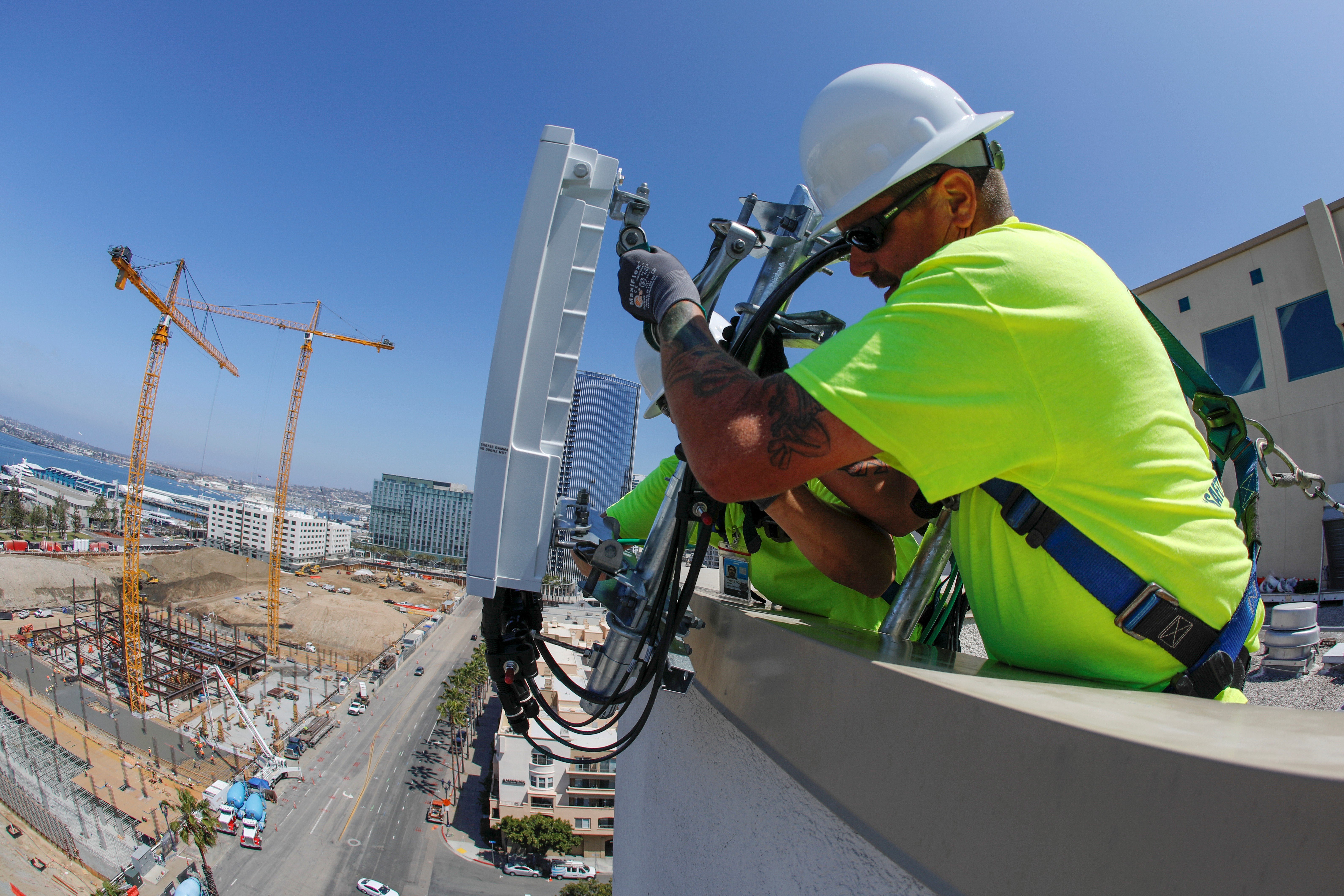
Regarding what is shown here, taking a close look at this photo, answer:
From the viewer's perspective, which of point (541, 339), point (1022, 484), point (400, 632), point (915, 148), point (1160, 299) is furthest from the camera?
point (400, 632)

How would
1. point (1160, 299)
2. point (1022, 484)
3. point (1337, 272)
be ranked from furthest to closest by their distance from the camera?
point (1160, 299) → point (1337, 272) → point (1022, 484)

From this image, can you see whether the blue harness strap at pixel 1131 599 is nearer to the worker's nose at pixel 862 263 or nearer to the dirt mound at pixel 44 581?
the worker's nose at pixel 862 263

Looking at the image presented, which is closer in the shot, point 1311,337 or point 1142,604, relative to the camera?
point 1142,604

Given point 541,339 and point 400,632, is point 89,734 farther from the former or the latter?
point 541,339

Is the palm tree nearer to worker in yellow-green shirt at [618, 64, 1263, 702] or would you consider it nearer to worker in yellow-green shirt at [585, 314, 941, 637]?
worker in yellow-green shirt at [585, 314, 941, 637]

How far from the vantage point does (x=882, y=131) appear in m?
1.82

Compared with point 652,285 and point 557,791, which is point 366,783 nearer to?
point 557,791

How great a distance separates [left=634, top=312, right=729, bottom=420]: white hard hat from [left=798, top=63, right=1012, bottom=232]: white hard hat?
1257 mm

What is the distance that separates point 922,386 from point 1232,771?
0.74 m

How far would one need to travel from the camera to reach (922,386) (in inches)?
48.9

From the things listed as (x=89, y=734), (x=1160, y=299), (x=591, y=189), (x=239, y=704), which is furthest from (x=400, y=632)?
(x=591, y=189)

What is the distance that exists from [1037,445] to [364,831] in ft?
126

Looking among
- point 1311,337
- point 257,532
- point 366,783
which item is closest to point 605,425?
point 366,783

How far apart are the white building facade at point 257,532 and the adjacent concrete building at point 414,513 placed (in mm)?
13692
